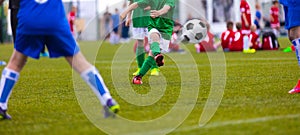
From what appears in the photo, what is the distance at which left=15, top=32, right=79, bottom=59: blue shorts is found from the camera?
596 centimetres

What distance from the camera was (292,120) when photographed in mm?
5617

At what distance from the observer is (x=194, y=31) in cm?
1847

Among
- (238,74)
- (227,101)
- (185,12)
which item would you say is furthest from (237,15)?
(227,101)

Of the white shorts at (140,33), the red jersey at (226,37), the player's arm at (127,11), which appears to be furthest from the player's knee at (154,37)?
the red jersey at (226,37)

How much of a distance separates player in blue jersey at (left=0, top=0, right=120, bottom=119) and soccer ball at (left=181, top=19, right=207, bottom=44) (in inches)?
485

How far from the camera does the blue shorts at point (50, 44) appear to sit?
235 inches

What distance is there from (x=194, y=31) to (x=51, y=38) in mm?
12706

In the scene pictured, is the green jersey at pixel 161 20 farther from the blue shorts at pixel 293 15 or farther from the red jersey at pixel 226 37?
the red jersey at pixel 226 37

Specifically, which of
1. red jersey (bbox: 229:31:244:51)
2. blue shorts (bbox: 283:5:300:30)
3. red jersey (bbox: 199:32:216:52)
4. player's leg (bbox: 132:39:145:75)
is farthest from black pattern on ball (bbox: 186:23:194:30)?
blue shorts (bbox: 283:5:300:30)

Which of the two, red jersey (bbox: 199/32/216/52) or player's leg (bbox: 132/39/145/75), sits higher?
player's leg (bbox: 132/39/145/75)

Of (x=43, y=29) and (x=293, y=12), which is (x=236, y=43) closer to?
(x=293, y=12)

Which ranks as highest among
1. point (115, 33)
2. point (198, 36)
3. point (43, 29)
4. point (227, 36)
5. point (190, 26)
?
point (43, 29)

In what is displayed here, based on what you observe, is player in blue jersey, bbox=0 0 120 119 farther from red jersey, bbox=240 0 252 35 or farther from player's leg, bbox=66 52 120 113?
red jersey, bbox=240 0 252 35

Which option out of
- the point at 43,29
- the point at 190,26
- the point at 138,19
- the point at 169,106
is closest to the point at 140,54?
the point at 138,19
